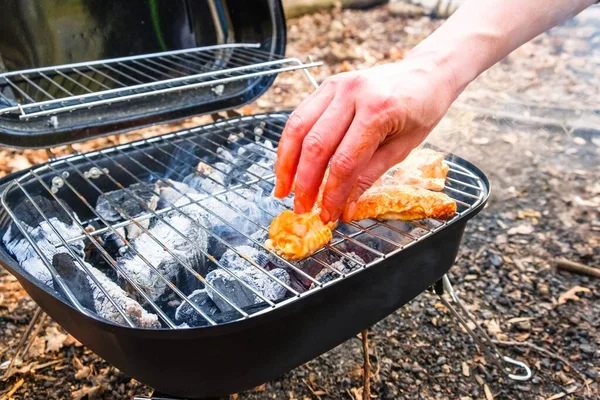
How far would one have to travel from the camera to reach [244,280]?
154 centimetres

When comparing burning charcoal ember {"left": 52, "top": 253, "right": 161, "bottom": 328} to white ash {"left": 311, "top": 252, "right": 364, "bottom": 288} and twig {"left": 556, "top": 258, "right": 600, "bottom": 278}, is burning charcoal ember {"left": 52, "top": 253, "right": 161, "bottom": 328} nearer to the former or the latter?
white ash {"left": 311, "top": 252, "right": 364, "bottom": 288}

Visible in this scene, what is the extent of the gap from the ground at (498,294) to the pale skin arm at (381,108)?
1206mm

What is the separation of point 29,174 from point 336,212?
121cm

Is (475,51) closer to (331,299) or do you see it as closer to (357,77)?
(357,77)

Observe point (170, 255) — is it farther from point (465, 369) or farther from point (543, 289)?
point (543, 289)

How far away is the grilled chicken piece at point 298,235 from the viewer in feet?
4.91

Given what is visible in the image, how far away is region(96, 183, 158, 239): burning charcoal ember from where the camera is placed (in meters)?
1.93

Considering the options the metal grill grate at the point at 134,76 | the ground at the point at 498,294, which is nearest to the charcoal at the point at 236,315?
the metal grill grate at the point at 134,76

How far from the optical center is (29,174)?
1.93 metres

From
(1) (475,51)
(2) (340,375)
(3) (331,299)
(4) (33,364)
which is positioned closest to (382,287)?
(3) (331,299)

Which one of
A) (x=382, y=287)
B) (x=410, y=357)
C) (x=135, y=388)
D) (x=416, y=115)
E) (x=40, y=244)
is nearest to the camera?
(x=416, y=115)

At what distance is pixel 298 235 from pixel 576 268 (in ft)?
7.28

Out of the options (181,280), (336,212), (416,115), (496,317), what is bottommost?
(496,317)

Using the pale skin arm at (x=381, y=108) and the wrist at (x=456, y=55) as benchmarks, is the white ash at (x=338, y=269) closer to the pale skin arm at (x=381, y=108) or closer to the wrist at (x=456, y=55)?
the pale skin arm at (x=381, y=108)
